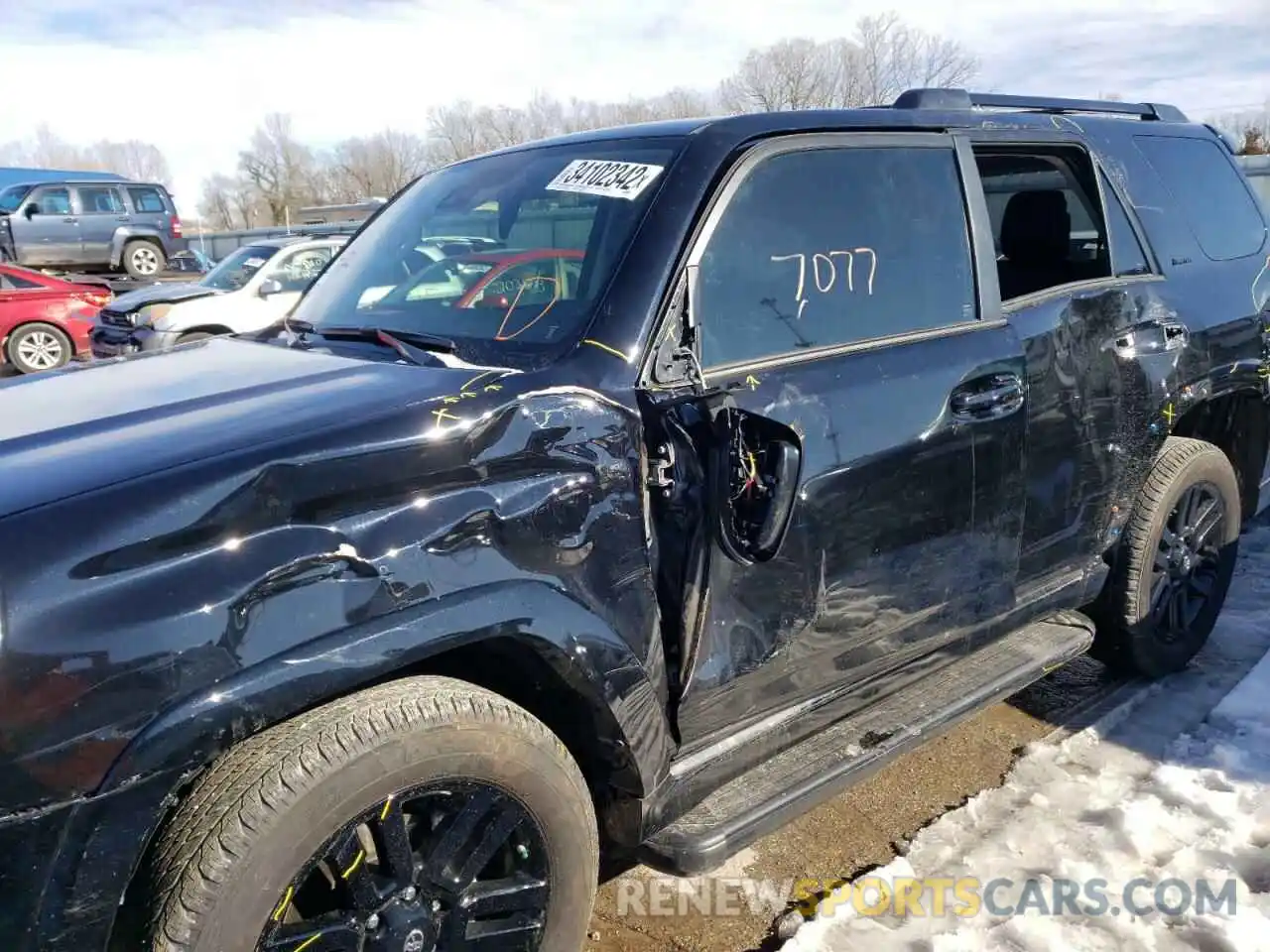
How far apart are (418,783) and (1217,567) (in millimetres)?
3501

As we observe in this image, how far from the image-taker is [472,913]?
2.01 m

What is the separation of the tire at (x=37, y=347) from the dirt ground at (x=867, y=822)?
40.3 ft

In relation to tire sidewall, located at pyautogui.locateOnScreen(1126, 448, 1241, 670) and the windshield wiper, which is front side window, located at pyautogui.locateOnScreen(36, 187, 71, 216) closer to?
the windshield wiper

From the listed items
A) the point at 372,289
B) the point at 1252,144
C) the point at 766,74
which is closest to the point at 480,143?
the point at 766,74

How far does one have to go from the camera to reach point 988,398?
2883 millimetres

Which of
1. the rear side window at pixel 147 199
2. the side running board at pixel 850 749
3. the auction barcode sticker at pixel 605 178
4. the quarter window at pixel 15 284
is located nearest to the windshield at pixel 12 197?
the rear side window at pixel 147 199

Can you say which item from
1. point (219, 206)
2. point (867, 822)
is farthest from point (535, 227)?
point (219, 206)

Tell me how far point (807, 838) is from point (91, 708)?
2.19 m

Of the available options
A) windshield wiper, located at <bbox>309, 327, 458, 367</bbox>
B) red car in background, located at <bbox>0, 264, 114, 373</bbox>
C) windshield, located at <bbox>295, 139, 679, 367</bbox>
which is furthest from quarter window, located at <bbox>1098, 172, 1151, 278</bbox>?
red car in background, located at <bbox>0, 264, 114, 373</bbox>

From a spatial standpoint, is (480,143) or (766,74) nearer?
(766,74)

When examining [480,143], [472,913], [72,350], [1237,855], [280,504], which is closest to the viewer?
[280,504]

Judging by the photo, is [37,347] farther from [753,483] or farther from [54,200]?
[753,483]

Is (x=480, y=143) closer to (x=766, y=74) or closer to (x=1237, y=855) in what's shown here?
(x=766, y=74)

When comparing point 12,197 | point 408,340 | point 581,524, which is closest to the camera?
point 581,524
